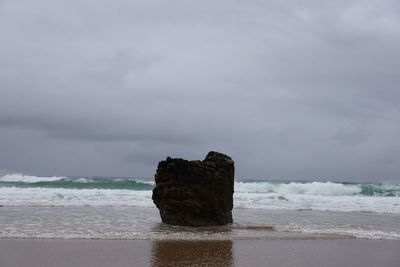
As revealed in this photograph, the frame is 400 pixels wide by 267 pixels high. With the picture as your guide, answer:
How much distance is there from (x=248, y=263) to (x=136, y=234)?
15.7 ft

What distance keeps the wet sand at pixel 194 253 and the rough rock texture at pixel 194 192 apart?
394cm

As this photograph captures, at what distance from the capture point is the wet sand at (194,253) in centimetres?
934

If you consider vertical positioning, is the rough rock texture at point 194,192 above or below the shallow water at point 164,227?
above

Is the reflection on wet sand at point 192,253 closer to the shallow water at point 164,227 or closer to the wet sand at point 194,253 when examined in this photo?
the wet sand at point 194,253

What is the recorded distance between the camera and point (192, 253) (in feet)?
34.7

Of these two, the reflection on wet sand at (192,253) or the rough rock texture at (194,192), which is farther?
the rough rock texture at (194,192)

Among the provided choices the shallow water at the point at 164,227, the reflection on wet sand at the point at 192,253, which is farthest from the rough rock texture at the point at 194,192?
the reflection on wet sand at the point at 192,253

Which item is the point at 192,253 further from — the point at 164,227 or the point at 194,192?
the point at 194,192

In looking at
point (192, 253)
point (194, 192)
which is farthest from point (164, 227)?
point (192, 253)

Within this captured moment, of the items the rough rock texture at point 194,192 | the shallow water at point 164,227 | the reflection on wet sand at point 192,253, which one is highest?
the rough rock texture at point 194,192

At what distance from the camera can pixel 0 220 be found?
52.6 ft

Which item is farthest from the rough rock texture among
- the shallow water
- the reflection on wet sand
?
the reflection on wet sand

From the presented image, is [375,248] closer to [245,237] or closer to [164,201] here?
[245,237]

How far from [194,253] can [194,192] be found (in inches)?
245
